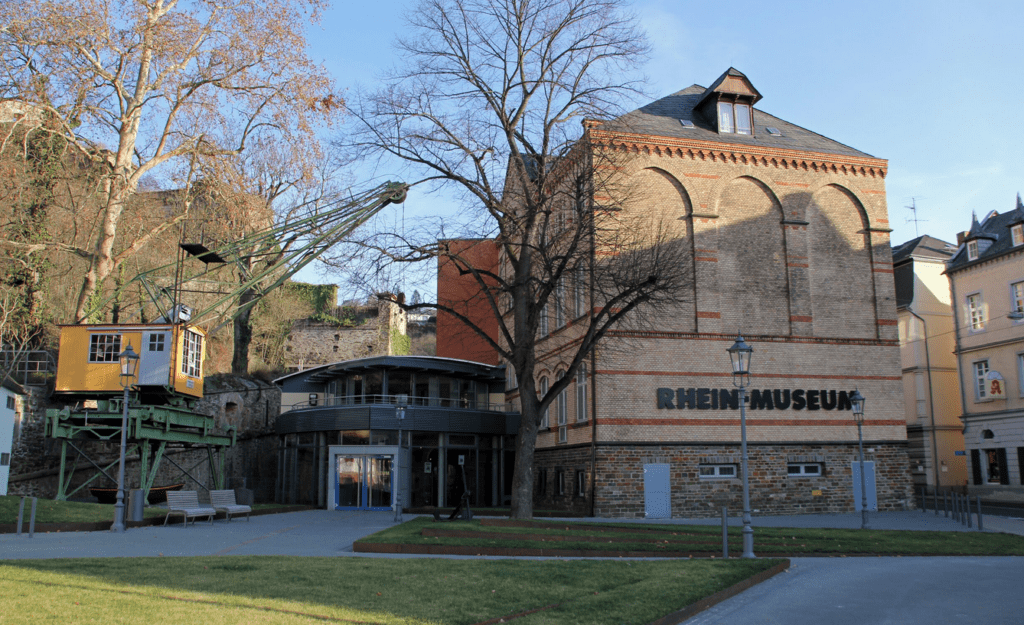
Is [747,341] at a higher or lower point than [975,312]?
lower

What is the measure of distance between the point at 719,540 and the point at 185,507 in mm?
12918

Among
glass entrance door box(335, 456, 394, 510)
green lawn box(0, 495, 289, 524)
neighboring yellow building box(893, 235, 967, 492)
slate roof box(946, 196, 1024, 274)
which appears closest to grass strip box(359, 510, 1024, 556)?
green lawn box(0, 495, 289, 524)

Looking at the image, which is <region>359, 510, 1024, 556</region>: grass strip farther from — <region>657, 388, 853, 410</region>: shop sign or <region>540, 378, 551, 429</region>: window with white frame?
<region>540, 378, 551, 429</region>: window with white frame

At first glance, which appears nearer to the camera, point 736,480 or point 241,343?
point 736,480

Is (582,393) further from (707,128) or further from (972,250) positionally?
A: (972,250)

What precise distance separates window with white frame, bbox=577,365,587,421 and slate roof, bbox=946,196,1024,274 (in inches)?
980

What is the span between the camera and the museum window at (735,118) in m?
28.9

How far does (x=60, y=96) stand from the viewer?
24.3m

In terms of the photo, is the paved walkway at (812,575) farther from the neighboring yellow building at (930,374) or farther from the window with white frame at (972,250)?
the window with white frame at (972,250)

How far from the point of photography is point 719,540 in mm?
15797

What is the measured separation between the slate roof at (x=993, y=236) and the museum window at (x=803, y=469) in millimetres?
19673

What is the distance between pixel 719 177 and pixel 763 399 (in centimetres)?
759

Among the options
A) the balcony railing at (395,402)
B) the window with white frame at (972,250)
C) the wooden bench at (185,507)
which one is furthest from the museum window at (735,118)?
the wooden bench at (185,507)

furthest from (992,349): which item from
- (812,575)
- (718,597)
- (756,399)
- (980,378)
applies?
(718,597)
